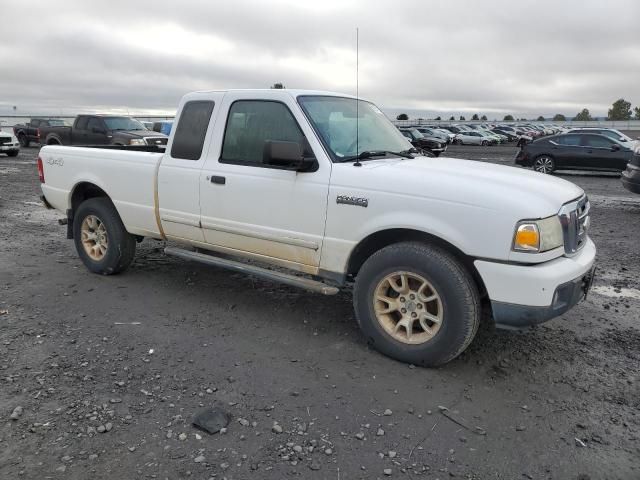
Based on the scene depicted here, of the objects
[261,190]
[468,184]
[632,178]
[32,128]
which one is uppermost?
[32,128]

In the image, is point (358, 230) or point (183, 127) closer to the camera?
point (358, 230)

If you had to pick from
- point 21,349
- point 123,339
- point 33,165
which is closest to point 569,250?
point 123,339

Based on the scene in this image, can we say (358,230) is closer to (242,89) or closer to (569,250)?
(569,250)

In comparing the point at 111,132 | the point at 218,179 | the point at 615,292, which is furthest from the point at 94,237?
the point at 111,132

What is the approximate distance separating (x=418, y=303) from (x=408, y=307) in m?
0.09

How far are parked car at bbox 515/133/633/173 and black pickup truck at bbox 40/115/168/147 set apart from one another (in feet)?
41.3

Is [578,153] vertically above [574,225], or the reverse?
[574,225]

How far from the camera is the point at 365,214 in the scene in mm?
3889

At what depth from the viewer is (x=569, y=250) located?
3.68 metres

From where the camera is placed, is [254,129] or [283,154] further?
[254,129]

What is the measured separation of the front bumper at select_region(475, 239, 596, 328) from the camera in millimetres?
3361

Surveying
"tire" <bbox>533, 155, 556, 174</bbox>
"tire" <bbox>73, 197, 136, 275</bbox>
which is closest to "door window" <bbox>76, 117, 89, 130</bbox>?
"tire" <bbox>73, 197, 136, 275</bbox>

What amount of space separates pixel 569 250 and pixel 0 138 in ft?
78.0

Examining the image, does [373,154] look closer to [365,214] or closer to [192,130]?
[365,214]
